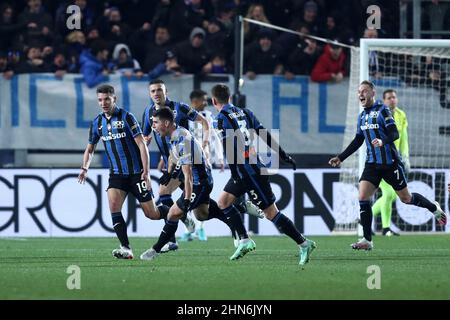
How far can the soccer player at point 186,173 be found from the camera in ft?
37.1

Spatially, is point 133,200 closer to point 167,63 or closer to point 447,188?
point 167,63

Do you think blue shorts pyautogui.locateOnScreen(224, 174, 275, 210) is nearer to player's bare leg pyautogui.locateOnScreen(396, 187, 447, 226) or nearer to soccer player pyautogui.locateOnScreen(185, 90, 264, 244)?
soccer player pyautogui.locateOnScreen(185, 90, 264, 244)

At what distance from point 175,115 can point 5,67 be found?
557 centimetres

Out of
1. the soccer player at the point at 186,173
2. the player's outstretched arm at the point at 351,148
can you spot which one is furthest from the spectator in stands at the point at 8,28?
the soccer player at the point at 186,173

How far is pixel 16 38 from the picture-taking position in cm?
1848

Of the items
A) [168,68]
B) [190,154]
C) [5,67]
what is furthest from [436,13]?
[190,154]

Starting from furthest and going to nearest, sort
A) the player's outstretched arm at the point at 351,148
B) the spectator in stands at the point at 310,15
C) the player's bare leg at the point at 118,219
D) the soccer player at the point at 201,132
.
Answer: the spectator in stands at the point at 310,15 < the soccer player at the point at 201,132 < the player's outstretched arm at the point at 351,148 < the player's bare leg at the point at 118,219

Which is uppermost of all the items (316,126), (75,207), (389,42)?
(389,42)

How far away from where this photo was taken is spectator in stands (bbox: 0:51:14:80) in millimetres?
17453

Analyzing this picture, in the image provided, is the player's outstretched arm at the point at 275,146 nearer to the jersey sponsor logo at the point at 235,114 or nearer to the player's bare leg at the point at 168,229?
the jersey sponsor logo at the point at 235,114

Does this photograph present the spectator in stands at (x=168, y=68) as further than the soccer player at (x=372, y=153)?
Yes

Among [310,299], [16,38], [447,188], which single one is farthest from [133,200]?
[310,299]

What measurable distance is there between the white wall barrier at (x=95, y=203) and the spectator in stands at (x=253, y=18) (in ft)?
9.11
